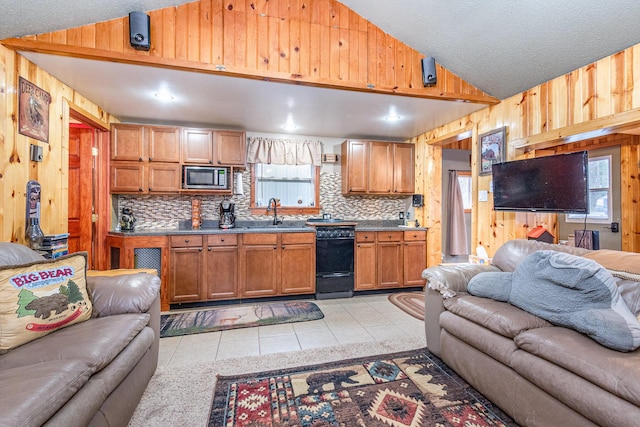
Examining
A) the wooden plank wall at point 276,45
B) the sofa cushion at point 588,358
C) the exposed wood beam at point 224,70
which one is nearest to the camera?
the sofa cushion at point 588,358

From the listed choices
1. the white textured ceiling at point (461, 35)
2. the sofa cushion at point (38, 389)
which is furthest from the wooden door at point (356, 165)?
the sofa cushion at point (38, 389)

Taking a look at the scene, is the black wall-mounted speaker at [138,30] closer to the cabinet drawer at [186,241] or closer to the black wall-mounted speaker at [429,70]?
the cabinet drawer at [186,241]

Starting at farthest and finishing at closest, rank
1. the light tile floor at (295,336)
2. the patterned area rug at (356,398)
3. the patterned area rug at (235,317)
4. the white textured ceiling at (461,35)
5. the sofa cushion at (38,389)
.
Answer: the patterned area rug at (235,317)
the light tile floor at (295,336)
the white textured ceiling at (461,35)
the patterned area rug at (356,398)
the sofa cushion at (38,389)

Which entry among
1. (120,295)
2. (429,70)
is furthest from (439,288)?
(120,295)

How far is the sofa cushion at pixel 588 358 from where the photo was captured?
3.91ft

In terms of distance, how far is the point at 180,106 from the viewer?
342 centimetres

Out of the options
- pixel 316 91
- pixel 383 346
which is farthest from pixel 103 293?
pixel 316 91

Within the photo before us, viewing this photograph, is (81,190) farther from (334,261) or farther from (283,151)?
(334,261)

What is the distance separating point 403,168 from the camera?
472 centimetres

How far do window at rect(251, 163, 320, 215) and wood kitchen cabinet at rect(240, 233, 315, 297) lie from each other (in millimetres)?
766

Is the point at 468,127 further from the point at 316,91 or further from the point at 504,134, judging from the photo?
the point at 316,91

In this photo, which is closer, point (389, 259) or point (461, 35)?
point (461, 35)

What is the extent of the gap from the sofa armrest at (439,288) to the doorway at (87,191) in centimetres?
371

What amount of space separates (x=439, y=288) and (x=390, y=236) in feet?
6.66
